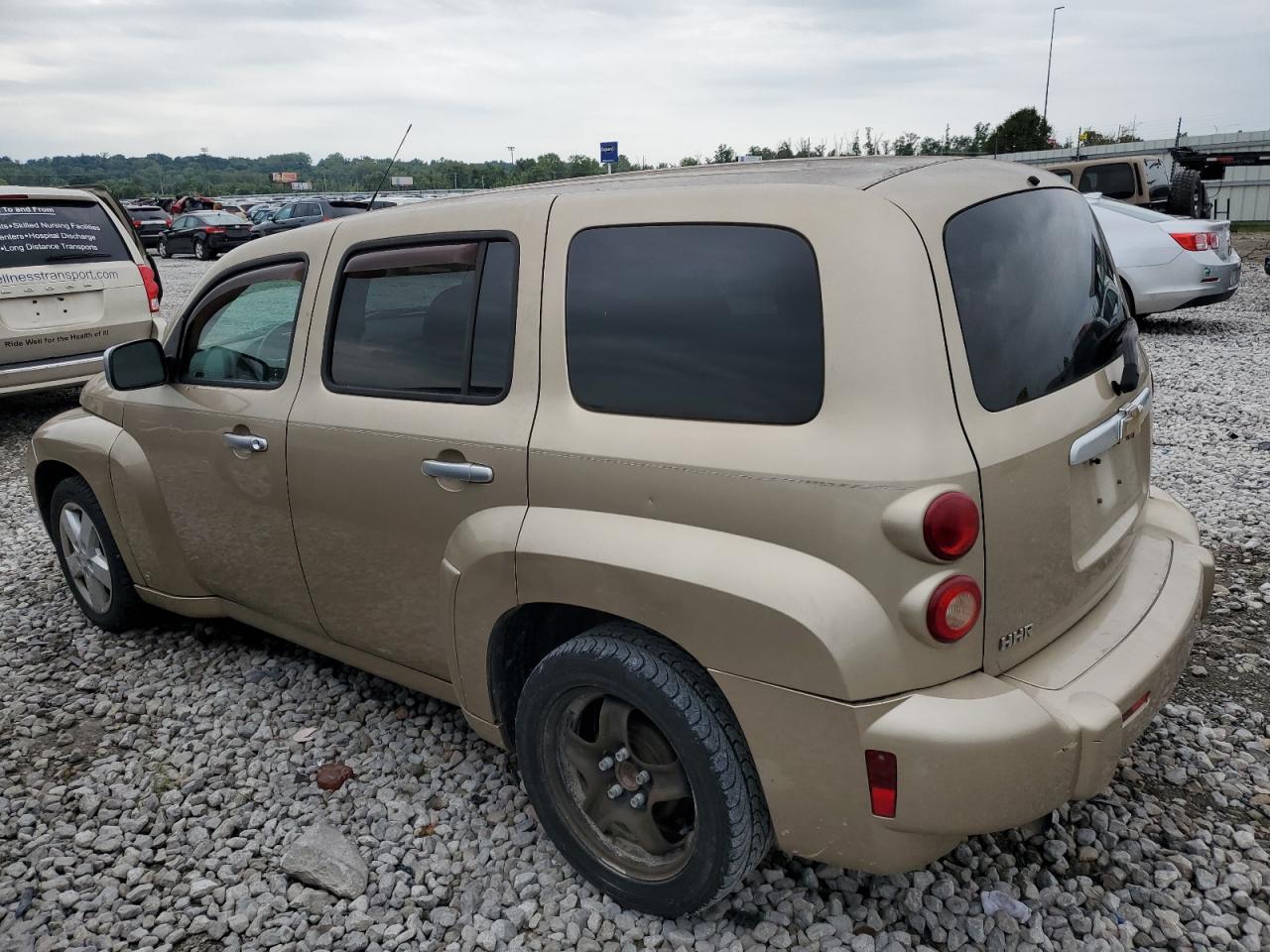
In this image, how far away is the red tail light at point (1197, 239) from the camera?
394 inches

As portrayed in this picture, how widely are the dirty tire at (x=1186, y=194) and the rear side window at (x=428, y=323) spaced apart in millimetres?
15004

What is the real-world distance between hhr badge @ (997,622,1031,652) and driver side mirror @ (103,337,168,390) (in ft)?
10.1

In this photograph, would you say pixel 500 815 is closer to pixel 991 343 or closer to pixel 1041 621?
pixel 1041 621

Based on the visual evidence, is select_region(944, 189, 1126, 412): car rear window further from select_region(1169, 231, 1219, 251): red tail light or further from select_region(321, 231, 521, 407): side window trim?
select_region(1169, 231, 1219, 251): red tail light

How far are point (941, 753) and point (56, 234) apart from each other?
822 cm

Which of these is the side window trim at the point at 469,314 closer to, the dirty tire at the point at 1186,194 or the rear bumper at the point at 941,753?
the rear bumper at the point at 941,753

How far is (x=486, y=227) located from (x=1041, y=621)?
70.8 inches

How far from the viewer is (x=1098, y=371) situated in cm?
246

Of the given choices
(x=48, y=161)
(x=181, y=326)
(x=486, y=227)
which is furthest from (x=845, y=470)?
(x=48, y=161)

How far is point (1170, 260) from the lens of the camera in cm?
1018

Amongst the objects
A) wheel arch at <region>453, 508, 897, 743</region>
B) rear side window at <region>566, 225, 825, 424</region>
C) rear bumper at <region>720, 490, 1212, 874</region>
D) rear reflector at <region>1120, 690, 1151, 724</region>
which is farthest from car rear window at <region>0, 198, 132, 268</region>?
rear reflector at <region>1120, 690, 1151, 724</region>

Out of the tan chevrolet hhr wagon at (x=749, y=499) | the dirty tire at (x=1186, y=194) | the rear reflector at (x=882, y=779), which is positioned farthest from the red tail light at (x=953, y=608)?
the dirty tire at (x=1186, y=194)

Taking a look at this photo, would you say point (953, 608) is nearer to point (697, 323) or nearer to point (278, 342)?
point (697, 323)

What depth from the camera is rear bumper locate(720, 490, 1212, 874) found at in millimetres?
1932
